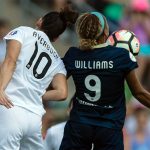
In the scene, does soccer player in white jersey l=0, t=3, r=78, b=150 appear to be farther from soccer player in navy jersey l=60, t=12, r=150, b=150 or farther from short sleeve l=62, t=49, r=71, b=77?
soccer player in navy jersey l=60, t=12, r=150, b=150

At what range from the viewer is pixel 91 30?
7.58m

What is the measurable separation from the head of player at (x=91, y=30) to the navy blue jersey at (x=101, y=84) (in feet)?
0.24

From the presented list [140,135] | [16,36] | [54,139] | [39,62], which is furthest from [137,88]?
[140,135]

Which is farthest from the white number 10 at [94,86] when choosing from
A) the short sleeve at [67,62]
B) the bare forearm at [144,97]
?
the bare forearm at [144,97]

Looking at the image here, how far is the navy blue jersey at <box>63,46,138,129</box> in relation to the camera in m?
7.61

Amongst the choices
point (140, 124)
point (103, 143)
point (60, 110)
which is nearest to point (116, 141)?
point (103, 143)

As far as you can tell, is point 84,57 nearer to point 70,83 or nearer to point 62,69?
point 62,69

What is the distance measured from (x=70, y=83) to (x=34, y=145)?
554 cm

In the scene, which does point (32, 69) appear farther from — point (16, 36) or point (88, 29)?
point (88, 29)

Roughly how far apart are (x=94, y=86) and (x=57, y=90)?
384 mm

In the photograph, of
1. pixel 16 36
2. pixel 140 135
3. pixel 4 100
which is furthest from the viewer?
pixel 140 135

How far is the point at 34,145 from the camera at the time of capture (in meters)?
7.87

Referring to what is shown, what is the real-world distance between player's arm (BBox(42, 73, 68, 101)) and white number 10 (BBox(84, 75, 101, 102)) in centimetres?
27

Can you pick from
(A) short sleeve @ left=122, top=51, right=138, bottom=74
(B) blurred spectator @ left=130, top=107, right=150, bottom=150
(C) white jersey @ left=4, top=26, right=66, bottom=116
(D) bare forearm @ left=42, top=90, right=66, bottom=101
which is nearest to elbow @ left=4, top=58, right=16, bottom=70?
(C) white jersey @ left=4, top=26, right=66, bottom=116
